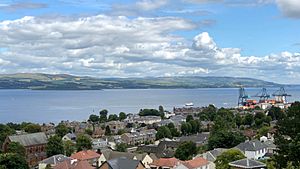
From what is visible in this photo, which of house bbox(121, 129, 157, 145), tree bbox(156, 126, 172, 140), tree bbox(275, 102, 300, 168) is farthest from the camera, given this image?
house bbox(121, 129, 157, 145)

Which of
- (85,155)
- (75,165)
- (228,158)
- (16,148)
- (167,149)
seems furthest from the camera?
(167,149)

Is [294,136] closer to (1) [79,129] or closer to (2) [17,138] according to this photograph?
(2) [17,138]

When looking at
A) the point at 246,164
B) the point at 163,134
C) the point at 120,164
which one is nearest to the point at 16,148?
the point at 120,164

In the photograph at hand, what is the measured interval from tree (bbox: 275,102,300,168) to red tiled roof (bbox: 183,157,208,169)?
43.8 feet

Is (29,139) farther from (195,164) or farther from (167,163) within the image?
(195,164)

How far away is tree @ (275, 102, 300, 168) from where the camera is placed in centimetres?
1348

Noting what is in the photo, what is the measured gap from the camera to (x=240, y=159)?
2680 centimetres

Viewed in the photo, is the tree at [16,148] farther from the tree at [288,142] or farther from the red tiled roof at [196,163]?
the tree at [288,142]

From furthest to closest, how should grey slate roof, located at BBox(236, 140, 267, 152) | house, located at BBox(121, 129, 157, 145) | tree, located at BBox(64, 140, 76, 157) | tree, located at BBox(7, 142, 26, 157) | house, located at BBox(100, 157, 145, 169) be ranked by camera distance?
1. house, located at BBox(121, 129, 157, 145)
2. tree, located at BBox(64, 140, 76, 157)
3. tree, located at BBox(7, 142, 26, 157)
4. grey slate roof, located at BBox(236, 140, 267, 152)
5. house, located at BBox(100, 157, 145, 169)

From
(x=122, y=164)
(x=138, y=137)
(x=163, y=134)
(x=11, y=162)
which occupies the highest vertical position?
(x=122, y=164)

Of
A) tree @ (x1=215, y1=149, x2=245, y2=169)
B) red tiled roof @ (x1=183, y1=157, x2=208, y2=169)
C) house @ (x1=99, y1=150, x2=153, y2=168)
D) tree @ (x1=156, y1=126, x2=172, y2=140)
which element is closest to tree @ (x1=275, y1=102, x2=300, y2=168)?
tree @ (x1=215, y1=149, x2=245, y2=169)

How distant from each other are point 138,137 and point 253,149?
2521 cm

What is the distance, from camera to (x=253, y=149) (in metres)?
34.0

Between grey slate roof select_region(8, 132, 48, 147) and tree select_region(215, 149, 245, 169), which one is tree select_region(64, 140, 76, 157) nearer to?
grey slate roof select_region(8, 132, 48, 147)
